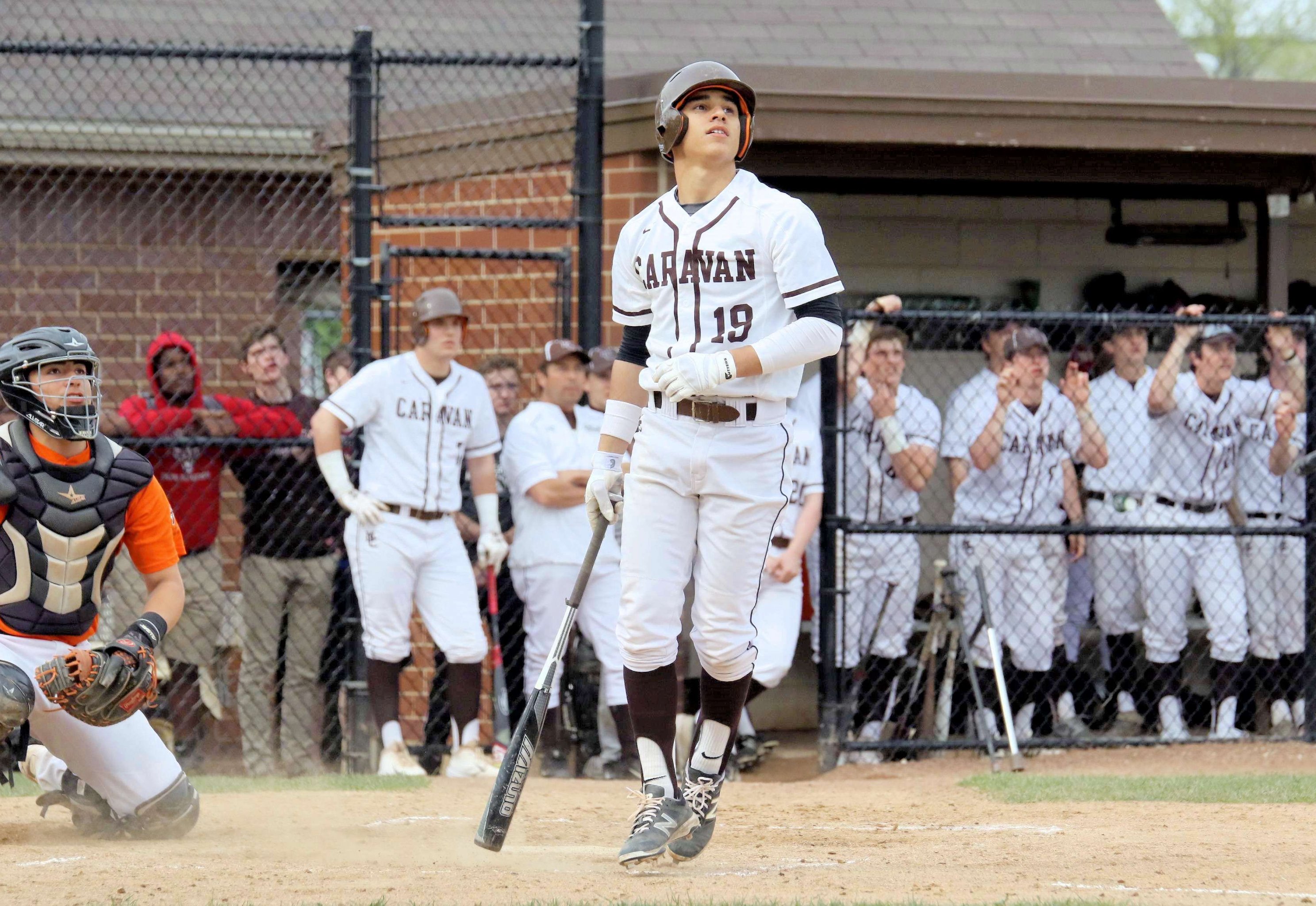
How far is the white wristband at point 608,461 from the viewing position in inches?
177

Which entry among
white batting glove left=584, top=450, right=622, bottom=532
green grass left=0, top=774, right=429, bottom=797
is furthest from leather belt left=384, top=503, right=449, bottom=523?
white batting glove left=584, top=450, right=622, bottom=532

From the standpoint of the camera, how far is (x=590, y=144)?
7473 millimetres

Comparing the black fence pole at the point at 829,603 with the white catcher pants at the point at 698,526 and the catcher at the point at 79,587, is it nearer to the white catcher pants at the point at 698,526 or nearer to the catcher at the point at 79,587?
the white catcher pants at the point at 698,526

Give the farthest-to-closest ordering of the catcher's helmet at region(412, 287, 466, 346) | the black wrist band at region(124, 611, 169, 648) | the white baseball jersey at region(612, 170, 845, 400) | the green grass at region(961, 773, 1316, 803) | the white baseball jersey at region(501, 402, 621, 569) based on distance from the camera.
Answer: the white baseball jersey at region(501, 402, 621, 569), the catcher's helmet at region(412, 287, 466, 346), the green grass at region(961, 773, 1316, 803), the black wrist band at region(124, 611, 169, 648), the white baseball jersey at region(612, 170, 845, 400)

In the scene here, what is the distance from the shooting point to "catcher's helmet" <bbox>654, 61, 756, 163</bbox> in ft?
14.0

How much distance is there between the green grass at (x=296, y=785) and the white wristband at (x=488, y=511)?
119 cm

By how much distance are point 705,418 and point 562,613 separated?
299 cm

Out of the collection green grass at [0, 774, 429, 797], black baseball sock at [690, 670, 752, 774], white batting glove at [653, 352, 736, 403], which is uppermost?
white batting glove at [653, 352, 736, 403]

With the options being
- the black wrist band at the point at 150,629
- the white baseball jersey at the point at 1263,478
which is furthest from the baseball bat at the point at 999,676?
the black wrist band at the point at 150,629

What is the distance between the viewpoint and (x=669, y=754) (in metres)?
4.44

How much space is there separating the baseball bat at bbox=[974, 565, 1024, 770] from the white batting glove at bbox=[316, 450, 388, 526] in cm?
259

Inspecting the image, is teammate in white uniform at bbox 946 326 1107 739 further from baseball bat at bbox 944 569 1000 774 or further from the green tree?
the green tree

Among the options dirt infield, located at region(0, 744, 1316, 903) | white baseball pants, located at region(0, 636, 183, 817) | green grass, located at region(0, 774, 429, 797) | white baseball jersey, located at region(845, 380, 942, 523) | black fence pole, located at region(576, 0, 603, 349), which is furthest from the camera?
white baseball jersey, located at region(845, 380, 942, 523)

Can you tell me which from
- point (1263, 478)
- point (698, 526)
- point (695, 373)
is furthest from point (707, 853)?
point (1263, 478)
